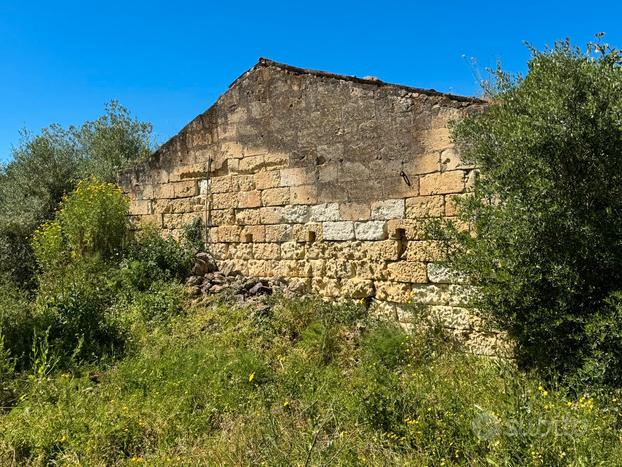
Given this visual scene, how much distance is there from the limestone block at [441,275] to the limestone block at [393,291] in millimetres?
380

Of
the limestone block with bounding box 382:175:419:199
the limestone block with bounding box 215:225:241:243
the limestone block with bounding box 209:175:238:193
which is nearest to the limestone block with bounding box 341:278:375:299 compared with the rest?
the limestone block with bounding box 382:175:419:199

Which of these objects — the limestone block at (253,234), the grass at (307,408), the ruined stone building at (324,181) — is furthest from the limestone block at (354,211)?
the limestone block at (253,234)

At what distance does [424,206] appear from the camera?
19.6ft

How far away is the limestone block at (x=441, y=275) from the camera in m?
5.57

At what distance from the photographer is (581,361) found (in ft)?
14.0

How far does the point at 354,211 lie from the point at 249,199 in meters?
2.05

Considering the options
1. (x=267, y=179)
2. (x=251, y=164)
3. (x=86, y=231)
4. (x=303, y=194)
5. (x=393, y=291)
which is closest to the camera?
(x=393, y=291)

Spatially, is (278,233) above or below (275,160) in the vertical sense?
below

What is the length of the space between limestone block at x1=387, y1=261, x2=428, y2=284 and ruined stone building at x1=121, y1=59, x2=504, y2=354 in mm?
13

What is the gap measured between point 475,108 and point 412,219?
1480 mm

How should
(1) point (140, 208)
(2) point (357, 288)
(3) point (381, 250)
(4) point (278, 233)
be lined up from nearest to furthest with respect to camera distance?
(3) point (381, 250) < (2) point (357, 288) < (4) point (278, 233) < (1) point (140, 208)

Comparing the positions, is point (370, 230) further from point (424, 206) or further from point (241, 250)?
point (241, 250)

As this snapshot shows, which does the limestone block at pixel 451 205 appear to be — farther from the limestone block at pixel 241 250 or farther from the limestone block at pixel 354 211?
the limestone block at pixel 241 250

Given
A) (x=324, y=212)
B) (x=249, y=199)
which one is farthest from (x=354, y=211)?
(x=249, y=199)
